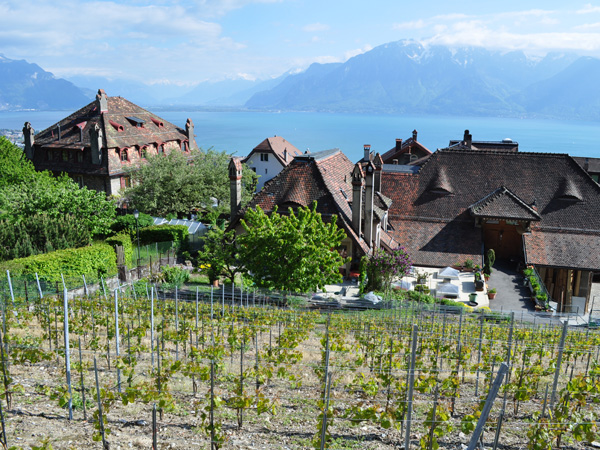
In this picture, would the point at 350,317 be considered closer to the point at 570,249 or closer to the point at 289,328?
the point at 289,328

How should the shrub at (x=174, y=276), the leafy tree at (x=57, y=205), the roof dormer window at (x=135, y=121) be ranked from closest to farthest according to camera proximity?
1. the shrub at (x=174, y=276)
2. the leafy tree at (x=57, y=205)
3. the roof dormer window at (x=135, y=121)

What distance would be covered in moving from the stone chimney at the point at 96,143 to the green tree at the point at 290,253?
990 inches

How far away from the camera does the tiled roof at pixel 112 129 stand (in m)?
43.9

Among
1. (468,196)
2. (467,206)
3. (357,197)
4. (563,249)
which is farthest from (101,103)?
(563,249)

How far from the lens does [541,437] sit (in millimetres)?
8242

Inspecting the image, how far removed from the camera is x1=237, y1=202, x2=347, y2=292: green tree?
21.4m

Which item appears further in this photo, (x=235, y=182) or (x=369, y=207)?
(x=235, y=182)

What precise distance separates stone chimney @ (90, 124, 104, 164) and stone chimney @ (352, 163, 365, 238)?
24.9 metres

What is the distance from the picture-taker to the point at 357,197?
26812mm

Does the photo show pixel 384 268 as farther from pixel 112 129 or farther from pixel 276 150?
pixel 276 150

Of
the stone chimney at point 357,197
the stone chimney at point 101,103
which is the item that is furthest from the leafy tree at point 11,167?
the stone chimney at point 357,197

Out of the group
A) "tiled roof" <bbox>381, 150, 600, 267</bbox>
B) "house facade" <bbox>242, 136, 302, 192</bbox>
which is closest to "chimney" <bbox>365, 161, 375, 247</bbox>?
"tiled roof" <bbox>381, 150, 600, 267</bbox>

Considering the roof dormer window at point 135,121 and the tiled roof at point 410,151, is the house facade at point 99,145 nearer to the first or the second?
the roof dormer window at point 135,121

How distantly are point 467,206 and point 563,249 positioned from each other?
609 centimetres
